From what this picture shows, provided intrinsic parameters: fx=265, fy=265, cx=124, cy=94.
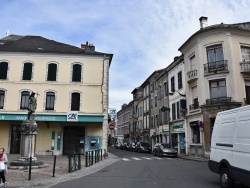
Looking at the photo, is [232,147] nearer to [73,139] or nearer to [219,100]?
[219,100]

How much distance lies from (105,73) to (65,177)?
50.8 ft

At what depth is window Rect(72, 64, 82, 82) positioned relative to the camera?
24.8 m

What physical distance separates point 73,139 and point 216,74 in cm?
1376

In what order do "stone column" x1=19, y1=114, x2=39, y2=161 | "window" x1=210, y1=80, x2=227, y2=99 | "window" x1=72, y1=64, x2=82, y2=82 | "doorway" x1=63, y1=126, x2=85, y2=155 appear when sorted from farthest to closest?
"window" x1=72, y1=64, x2=82, y2=82 < "doorway" x1=63, y1=126, x2=85, y2=155 < "window" x1=210, y1=80, x2=227, y2=99 < "stone column" x1=19, y1=114, x2=39, y2=161

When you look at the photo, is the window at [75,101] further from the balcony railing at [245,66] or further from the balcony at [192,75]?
the balcony railing at [245,66]

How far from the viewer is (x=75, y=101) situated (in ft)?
80.0

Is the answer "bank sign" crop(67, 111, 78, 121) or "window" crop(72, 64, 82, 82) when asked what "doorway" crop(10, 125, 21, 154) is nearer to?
"bank sign" crop(67, 111, 78, 121)

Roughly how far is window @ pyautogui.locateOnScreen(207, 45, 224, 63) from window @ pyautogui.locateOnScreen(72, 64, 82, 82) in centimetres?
1178

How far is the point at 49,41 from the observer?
92.6 ft

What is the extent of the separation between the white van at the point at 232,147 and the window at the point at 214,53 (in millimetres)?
15088

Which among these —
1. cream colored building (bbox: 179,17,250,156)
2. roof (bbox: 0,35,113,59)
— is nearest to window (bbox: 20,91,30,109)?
roof (bbox: 0,35,113,59)

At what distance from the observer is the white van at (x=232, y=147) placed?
6.86m

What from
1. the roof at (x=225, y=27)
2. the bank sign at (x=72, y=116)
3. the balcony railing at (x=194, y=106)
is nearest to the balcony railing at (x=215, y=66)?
the roof at (x=225, y=27)

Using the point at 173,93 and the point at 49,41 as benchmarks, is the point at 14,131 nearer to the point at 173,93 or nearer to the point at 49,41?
the point at 49,41
